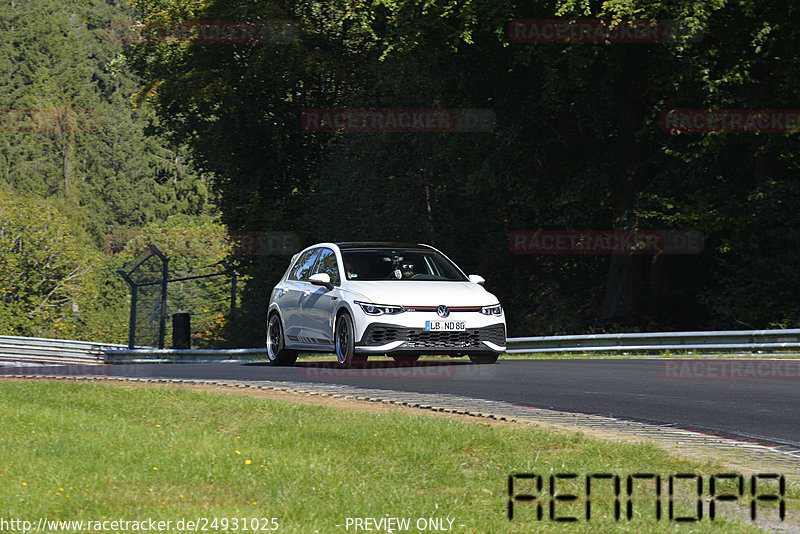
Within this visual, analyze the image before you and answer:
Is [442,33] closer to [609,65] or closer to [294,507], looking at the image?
[609,65]

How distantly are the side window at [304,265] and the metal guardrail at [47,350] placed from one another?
28.1m

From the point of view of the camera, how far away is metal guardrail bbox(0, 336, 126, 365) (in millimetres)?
45812

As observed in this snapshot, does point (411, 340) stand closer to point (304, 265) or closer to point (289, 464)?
point (304, 265)

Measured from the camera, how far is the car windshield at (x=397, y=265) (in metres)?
16.7

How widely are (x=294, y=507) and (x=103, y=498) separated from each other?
1155 millimetres

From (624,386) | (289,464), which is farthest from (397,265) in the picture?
(289,464)

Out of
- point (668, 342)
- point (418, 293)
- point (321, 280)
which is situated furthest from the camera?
point (668, 342)

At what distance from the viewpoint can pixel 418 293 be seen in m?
15.6

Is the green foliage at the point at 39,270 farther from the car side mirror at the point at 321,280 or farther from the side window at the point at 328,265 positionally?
the car side mirror at the point at 321,280

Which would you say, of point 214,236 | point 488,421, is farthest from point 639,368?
point 214,236

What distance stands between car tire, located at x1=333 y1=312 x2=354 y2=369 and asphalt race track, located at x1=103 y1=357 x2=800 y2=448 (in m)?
0.23

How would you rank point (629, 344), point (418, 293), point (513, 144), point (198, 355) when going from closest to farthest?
point (418, 293) < point (629, 344) < point (513, 144) < point (198, 355)

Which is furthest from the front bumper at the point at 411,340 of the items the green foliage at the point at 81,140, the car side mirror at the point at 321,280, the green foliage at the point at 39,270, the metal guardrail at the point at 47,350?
the green foliage at the point at 81,140

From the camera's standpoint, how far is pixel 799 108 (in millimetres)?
25797
